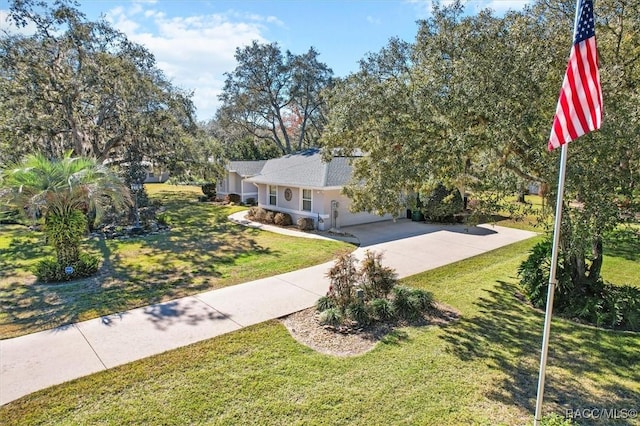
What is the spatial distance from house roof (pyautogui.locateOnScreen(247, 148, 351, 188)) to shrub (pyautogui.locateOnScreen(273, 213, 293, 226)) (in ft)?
5.57

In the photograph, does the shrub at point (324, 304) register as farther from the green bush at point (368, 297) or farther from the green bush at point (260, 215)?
the green bush at point (260, 215)

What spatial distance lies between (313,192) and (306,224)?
5.45ft

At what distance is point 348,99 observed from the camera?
332 inches

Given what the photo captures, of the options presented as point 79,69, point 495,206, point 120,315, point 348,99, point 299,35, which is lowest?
point 120,315

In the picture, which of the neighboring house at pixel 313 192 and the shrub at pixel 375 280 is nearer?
the shrub at pixel 375 280

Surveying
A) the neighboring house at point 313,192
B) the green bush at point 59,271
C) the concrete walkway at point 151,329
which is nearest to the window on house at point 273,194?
the neighboring house at point 313,192

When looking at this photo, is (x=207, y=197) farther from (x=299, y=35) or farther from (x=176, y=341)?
(x=176, y=341)

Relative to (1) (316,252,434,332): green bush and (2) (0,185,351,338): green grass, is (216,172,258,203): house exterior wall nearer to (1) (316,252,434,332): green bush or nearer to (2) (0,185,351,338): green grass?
(2) (0,185,351,338): green grass

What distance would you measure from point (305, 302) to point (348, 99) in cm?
489

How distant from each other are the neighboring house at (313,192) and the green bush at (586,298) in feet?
30.5

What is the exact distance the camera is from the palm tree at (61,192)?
31.2ft

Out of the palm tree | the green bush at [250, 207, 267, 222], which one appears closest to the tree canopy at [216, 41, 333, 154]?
the green bush at [250, 207, 267, 222]

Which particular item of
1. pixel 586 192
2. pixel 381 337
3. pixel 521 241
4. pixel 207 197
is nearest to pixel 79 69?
pixel 207 197

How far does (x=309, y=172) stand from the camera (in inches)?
767
